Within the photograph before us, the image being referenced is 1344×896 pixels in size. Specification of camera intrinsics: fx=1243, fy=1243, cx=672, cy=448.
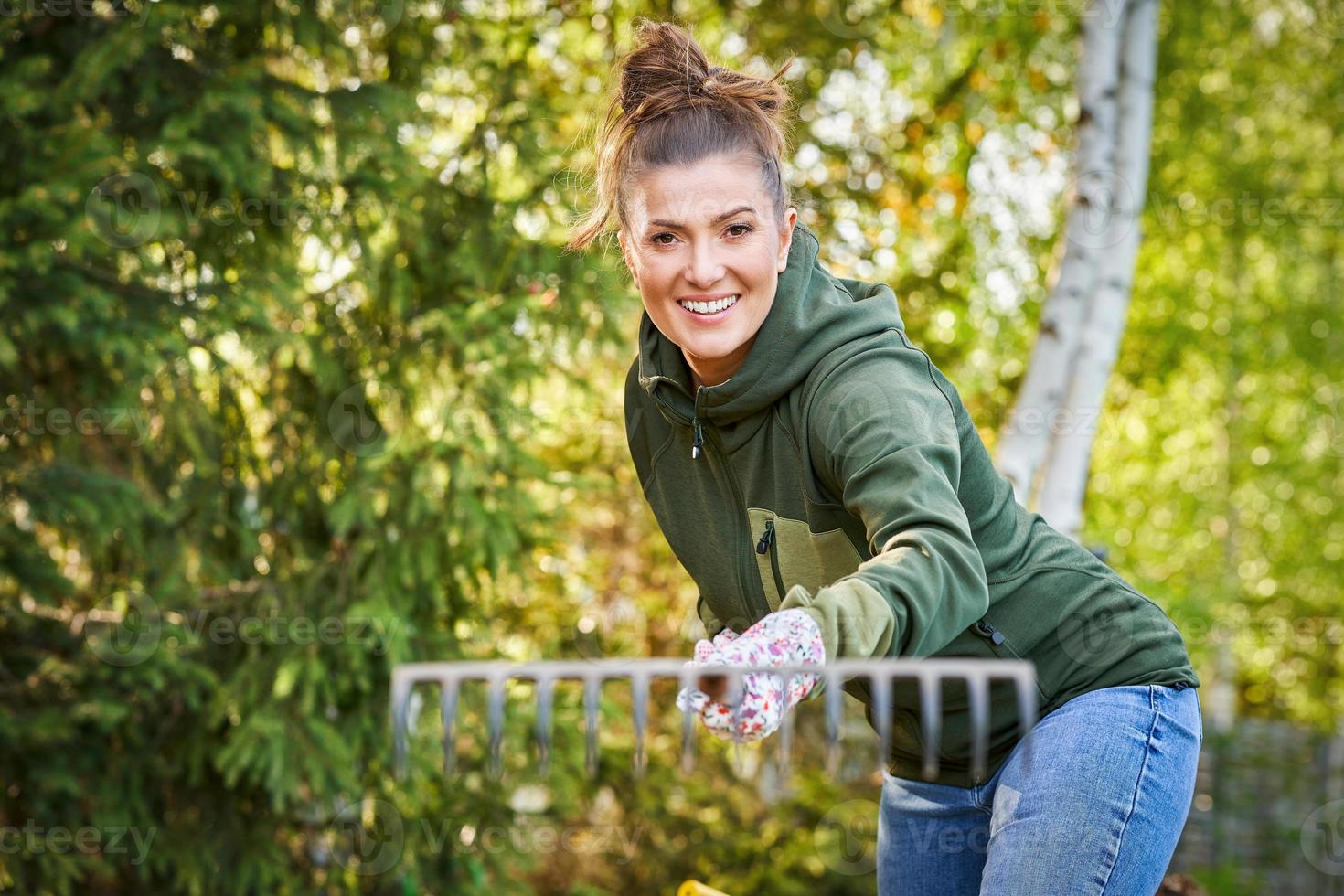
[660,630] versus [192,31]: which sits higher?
[192,31]

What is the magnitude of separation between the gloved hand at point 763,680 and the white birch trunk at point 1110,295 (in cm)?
431

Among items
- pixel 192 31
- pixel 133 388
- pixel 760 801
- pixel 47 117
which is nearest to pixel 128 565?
pixel 133 388

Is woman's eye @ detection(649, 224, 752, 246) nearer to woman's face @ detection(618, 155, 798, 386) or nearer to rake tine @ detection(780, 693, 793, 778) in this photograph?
woman's face @ detection(618, 155, 798, 386)

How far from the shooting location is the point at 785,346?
169 cm

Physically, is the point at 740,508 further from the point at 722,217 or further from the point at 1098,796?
the point at 1098,796

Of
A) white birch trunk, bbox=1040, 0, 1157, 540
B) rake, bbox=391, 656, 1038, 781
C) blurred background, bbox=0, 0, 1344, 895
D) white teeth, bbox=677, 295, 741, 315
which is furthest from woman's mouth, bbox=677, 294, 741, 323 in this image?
white birch trunk, bbox=1040, 0, 1157, 540

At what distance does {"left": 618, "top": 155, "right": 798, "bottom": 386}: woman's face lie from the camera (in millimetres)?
1717

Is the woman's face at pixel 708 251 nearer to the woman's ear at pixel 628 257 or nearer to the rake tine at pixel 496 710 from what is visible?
the woman's ear at pixel 628 257

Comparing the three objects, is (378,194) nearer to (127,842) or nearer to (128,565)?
(128,565)

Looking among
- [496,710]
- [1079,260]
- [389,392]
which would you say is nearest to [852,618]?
[496,710]

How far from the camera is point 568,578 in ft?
20.9

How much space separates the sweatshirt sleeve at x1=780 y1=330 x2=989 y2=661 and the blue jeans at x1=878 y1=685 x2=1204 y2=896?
1.30 ft

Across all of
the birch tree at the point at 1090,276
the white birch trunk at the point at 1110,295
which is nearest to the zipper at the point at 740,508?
the birch tree at the point at 1090,276

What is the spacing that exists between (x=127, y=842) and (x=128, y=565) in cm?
102
